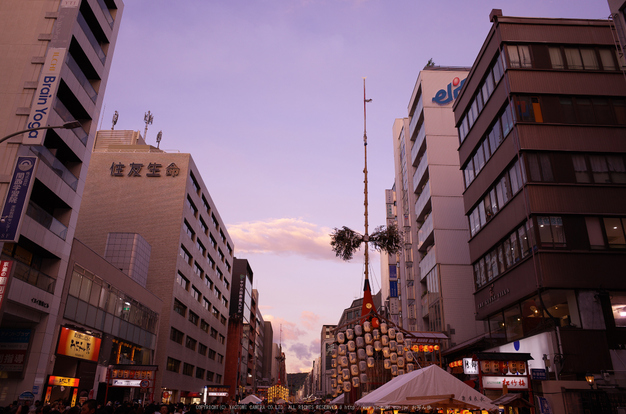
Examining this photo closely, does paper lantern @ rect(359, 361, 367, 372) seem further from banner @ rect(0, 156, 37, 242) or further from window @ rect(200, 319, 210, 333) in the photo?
window @ rect(200, 319, 210, 333)

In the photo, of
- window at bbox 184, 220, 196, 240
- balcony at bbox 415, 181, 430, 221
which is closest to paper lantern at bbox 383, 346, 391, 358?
balcony at bbox 415, 181, 430, 221

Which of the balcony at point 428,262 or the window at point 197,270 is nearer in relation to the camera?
the balcony at point 428,262

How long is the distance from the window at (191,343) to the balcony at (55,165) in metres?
32.3

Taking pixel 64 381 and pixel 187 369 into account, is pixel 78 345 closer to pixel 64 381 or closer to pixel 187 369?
pixel 64 381

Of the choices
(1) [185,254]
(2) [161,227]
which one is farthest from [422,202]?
(2) [161,227]

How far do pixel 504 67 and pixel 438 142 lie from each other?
19482 millimetres

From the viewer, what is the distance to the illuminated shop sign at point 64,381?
86.4 ft

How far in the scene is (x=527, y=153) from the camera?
2669cm

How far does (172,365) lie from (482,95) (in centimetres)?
4237

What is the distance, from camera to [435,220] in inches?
1772

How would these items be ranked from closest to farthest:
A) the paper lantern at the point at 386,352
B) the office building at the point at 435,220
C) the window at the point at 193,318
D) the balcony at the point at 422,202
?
the paper lantern at the point at 386,352 < the office building at the point at 435,220 < the balcony at the point at 422,202 < the window at the point at 193,318

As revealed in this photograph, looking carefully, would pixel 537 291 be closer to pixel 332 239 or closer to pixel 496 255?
pixel 496 255

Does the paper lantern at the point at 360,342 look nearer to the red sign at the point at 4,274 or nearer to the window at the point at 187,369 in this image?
the red sign at the point at 4,274

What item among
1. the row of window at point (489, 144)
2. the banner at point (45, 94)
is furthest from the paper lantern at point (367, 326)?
the banner at point (45, 94)
